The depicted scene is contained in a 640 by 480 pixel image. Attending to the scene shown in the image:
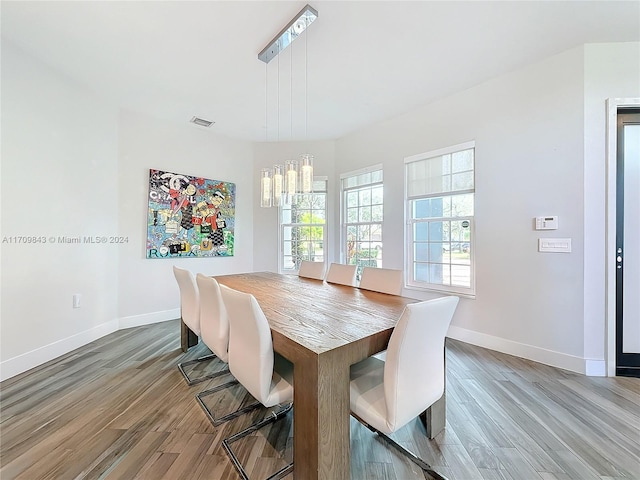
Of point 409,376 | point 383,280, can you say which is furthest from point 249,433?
point 383,280

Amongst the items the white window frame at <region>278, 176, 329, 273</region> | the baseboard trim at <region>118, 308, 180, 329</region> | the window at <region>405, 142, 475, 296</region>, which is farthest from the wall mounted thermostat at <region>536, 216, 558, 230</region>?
the baseboard trim at <region>118, 308, 180, 329</region>

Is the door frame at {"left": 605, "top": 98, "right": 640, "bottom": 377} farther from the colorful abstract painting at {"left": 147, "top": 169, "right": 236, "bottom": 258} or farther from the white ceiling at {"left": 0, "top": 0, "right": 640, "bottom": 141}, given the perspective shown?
the colorful abstract painting at {"left": 147, "top": 169, "right": 236, "bottom": 258}

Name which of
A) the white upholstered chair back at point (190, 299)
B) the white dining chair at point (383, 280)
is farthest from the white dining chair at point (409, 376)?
the white upholstered chair back at point (190, 299)

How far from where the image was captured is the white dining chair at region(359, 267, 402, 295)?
2.25 metres

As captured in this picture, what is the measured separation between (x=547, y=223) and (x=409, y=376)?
7.57ft

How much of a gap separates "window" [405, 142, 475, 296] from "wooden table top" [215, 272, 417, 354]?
143 centimetres

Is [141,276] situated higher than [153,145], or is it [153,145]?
[153,145]

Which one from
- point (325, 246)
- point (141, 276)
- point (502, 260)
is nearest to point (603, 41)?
point (502, 260)

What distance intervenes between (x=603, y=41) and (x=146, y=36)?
381 centimetres

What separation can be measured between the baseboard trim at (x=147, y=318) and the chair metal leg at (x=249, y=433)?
2716 millimetres

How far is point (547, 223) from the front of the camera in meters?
2.53

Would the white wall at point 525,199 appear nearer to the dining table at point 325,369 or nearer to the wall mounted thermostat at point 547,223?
the wall mounted thermostat at point 547,223

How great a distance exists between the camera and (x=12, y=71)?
2289mm

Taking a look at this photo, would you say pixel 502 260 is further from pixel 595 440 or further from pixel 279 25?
pixel 279 25
